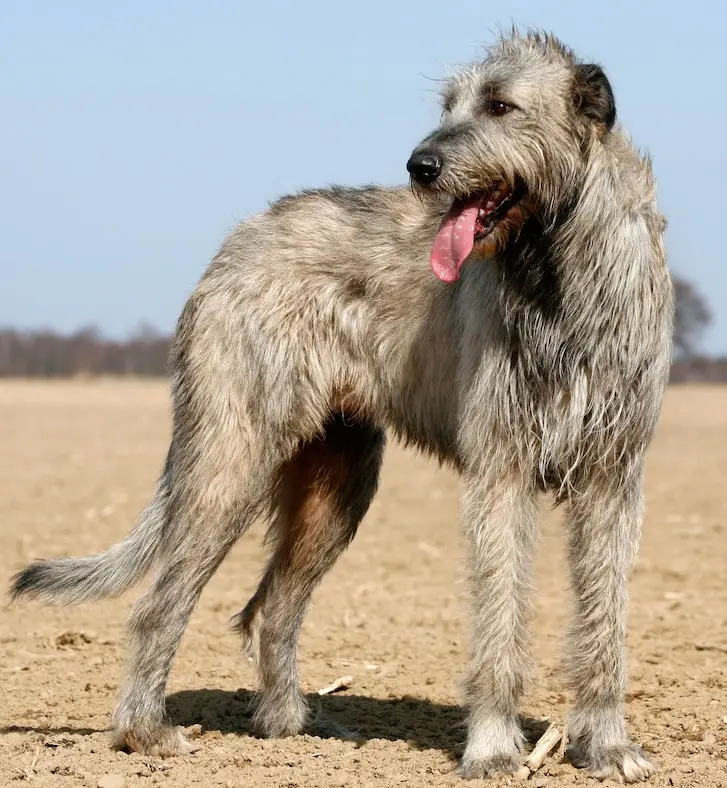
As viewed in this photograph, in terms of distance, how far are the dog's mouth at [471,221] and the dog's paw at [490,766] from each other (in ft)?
5.96

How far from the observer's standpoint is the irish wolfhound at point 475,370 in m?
4.94

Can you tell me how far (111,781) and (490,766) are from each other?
141 cm

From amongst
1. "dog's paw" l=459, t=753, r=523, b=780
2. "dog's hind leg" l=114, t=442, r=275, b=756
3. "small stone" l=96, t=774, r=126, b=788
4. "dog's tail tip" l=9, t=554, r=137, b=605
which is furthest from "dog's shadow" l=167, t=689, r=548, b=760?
"small stone" l=96, t=774, r=126, b=788

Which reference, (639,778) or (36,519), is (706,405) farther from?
(639,778)

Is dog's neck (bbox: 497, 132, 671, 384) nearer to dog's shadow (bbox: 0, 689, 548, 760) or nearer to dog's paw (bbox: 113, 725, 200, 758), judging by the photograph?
dog's shadow (bbox: 0, 689, 548, 760)

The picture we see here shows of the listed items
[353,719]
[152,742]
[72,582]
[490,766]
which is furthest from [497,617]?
[72,582]

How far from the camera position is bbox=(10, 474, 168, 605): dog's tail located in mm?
5910

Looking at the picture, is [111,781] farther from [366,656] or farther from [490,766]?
[366,656]

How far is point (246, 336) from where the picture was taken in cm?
571

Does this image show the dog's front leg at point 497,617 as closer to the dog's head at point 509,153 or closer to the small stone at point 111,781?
the dog's head at point 509,153

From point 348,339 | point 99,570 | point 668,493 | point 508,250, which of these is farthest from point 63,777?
point 668,493

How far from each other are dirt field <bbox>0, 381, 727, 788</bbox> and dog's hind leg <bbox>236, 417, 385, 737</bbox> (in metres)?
0.48

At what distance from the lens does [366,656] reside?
7.40 m

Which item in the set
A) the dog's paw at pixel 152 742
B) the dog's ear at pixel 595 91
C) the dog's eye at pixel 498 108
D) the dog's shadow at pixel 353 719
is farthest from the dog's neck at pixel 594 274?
the dog's paw at pixel 152 742
